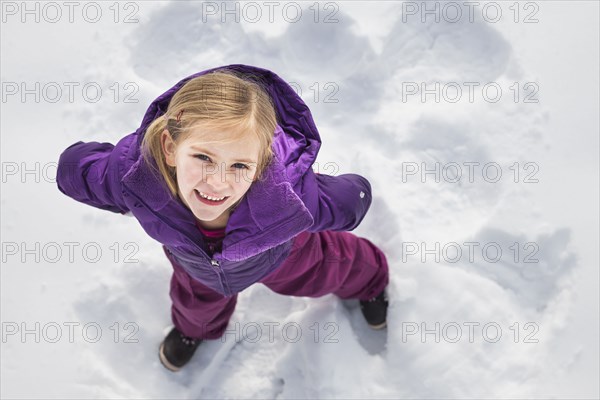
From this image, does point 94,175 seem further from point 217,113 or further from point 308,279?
point 308,279

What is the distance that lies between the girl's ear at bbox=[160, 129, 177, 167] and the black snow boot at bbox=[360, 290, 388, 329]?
2.76 feet

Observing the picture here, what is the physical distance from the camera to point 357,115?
6.18 feet

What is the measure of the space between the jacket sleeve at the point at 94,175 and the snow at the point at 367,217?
0.51 metres

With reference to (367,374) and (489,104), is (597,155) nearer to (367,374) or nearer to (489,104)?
(489,104)

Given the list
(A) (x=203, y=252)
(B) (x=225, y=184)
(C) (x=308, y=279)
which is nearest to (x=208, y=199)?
(B) (x=225, y=184)

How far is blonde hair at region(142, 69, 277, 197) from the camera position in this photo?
3.31ft

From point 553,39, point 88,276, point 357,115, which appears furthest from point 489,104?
point 88,276

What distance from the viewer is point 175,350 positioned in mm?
1729

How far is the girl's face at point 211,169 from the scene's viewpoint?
1016 mm

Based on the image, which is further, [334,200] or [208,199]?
[334,200]

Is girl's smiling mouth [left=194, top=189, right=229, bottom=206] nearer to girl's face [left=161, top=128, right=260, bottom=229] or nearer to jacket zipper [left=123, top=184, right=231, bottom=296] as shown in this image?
girl's face [left=161, top=128, right=260, bottom=229]

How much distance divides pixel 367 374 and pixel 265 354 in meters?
0.33

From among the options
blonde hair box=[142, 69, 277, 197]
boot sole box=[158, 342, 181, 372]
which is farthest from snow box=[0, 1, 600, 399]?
blonde hair box=[142, 69, 277, 197]

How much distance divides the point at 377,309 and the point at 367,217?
0.91 feet
